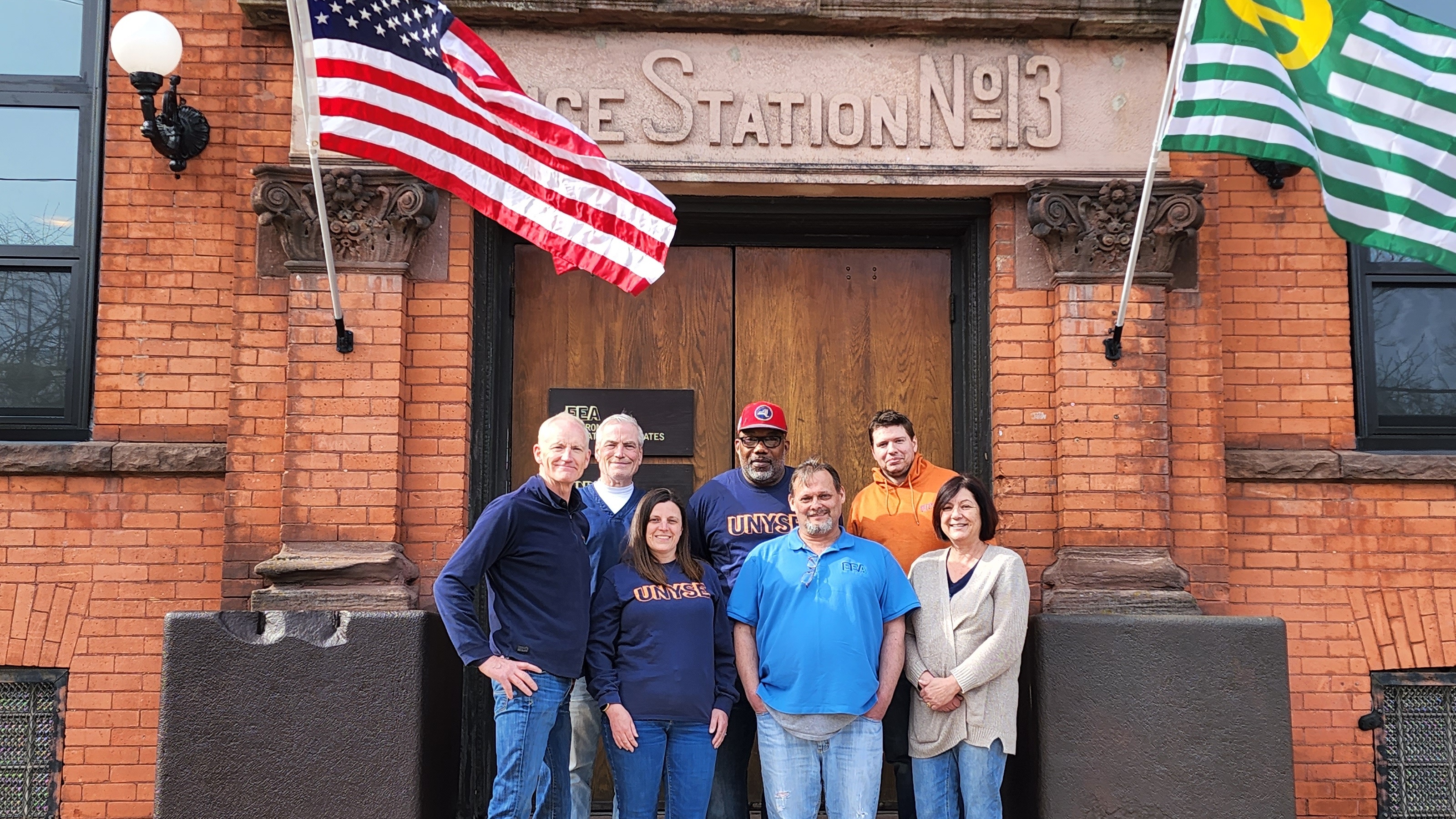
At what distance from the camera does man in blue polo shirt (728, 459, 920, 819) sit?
5.06 metres

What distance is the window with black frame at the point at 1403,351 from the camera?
662cm

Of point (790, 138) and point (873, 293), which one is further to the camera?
point (873, 293)

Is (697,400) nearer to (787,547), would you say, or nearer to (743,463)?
(743,463)

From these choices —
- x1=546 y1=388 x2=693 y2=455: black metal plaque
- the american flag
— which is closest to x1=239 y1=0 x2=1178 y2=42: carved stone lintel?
the american flag

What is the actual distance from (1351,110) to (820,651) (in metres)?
3.09

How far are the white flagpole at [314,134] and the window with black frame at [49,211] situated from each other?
4.04 ft

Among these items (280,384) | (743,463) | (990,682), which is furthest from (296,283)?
(990,682)

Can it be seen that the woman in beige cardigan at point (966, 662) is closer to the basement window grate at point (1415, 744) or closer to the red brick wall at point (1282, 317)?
the red brick wall at point (1282, 317)

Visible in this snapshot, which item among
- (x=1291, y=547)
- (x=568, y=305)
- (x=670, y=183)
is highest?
(x=670, y=183)

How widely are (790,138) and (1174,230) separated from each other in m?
1.90

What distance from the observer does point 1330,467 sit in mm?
6414

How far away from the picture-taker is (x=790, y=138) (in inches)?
252

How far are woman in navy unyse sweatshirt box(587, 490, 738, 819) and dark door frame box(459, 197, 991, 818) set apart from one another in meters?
1.39

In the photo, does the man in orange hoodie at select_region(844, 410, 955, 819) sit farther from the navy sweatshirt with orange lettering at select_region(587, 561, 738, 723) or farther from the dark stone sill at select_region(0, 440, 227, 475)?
the dark stone sill at select_region(0, 440, 227, 475)
